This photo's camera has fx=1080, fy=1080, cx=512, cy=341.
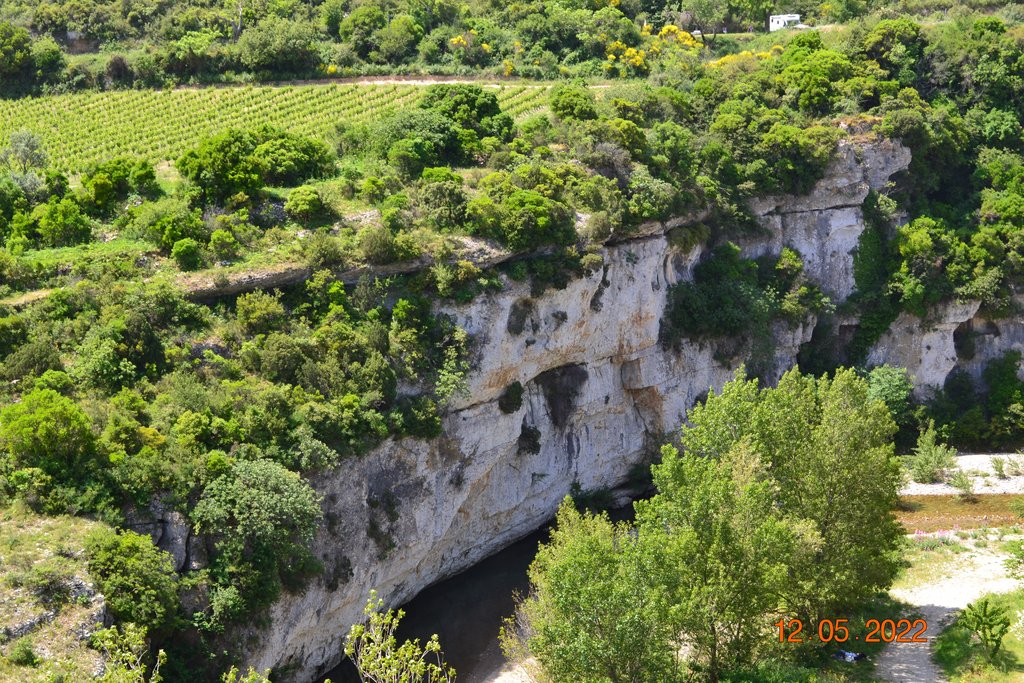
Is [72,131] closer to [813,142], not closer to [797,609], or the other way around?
[813,142]

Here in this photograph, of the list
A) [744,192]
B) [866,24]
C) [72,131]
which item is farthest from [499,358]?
[866,24]

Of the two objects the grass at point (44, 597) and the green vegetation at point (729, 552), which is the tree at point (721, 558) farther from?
the grass at point (44, 597)

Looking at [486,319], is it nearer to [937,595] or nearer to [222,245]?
[222,245]

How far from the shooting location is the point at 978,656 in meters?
31.3

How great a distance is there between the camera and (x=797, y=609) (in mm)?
32594

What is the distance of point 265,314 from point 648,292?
18658 millimetres

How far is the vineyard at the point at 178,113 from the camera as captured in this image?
184 ft

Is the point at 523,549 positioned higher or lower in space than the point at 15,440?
lower

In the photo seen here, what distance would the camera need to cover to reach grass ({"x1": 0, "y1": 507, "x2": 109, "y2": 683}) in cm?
2744

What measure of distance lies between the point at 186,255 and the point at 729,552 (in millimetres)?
23975

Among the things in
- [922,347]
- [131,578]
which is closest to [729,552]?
[131,578]

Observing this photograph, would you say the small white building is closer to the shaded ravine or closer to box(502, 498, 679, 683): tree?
the shaded ravine

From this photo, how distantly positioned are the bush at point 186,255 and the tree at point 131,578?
1334cm

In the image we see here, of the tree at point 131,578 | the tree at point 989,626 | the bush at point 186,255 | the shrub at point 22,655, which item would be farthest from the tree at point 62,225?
the tree at point 989,626
